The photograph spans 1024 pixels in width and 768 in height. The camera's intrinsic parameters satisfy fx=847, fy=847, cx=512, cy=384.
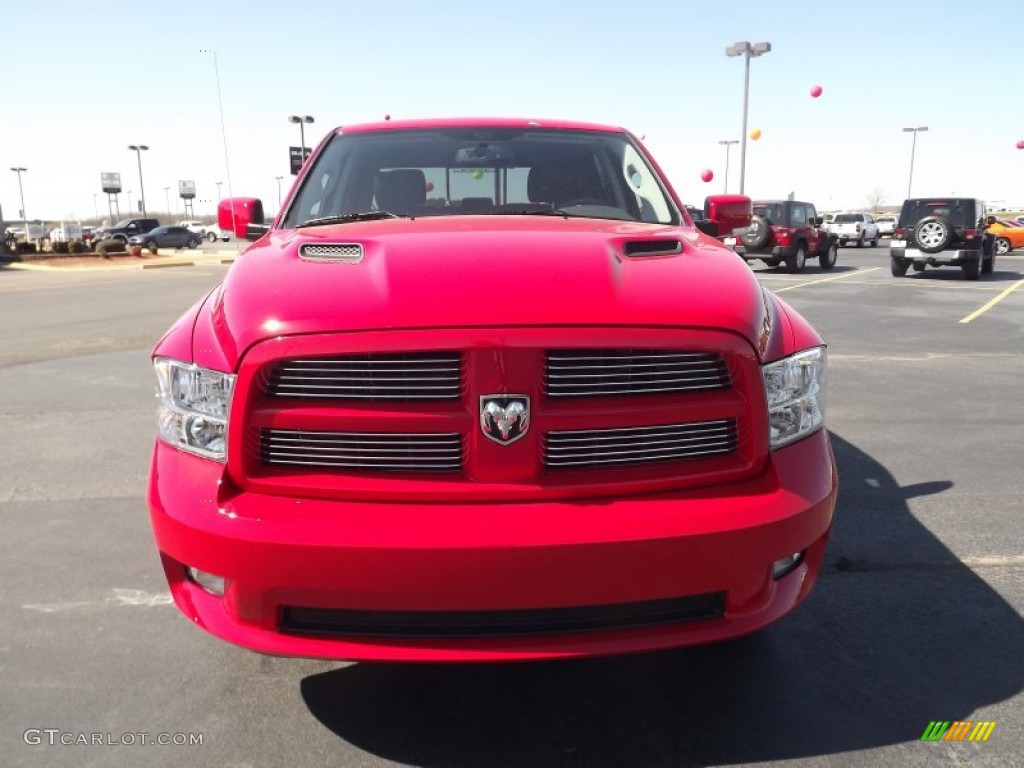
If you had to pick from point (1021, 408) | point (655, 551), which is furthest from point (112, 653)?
point (1021, 408)

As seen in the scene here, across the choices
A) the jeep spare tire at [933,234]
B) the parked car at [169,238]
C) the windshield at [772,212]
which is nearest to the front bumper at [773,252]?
the windshield at [772,212]

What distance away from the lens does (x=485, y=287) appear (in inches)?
89.0

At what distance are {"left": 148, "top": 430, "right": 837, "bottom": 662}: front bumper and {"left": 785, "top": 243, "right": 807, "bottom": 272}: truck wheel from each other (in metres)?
21.8

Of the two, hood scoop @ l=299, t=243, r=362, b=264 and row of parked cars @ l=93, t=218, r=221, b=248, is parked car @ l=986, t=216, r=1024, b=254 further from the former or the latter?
hood scoop @ l=299, t=243, r=362, b=264

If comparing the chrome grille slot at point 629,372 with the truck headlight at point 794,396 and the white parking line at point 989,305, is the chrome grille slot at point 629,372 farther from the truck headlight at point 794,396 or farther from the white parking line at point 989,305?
the white parking line at point 989,305

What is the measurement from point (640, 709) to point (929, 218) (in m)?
20.8

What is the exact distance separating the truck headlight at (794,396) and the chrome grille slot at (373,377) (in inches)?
34.0

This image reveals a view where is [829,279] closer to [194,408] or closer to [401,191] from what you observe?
[401,191]

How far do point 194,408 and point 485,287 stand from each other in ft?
2.83

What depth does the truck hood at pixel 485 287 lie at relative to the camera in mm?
2172

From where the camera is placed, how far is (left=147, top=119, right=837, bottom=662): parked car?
2.08 m

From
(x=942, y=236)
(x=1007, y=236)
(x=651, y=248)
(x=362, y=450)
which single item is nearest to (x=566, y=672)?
(x=362, y=450)

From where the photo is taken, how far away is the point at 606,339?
2.15 meters

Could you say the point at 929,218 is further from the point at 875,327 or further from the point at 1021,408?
the point at 1021,408
